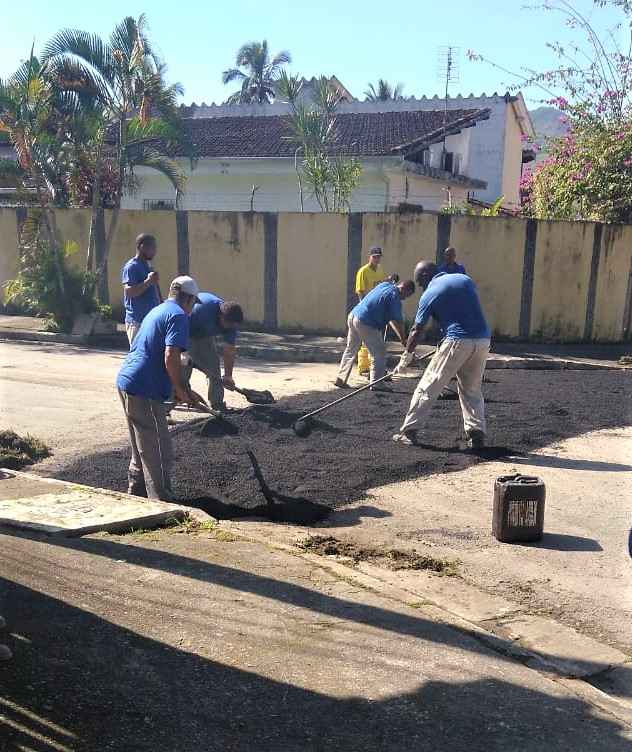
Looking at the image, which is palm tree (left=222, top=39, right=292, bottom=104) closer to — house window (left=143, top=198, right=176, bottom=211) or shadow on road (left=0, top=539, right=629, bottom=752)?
house window (left=143, top=198, right=176, bottom=211)

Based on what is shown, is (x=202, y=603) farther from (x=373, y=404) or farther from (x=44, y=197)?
(x=44, y=197)

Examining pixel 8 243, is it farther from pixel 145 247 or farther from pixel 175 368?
pixel 175 368

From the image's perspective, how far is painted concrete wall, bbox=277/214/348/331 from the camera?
17469 mm

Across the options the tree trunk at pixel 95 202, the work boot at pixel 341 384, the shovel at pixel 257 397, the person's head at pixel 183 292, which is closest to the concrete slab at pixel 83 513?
the person's head at pixel 183 292

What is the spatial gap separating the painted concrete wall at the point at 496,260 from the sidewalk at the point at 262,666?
1191 cm

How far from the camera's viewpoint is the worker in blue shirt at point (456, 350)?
8.67 m

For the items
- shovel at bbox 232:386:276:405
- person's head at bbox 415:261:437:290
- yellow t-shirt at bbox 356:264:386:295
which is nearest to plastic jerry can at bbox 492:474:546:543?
person's head at bbox 415:261:437:290

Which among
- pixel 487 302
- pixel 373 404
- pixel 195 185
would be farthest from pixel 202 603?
pixel 195 185

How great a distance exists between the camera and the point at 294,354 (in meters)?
15.8

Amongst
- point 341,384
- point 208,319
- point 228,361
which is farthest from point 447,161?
point 208,319

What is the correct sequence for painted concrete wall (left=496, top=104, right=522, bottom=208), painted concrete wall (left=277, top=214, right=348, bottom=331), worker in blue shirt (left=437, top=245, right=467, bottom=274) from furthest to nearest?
painted concrete wall (left=496, top=104, right=522, bottom=208) → painted concrete wall (left=277, top=214, right=348, bottom=331) → worker in blue shirt (left=437, top=245, right=467, bottom=274)

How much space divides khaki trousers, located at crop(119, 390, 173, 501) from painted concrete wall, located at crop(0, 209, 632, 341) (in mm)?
10819

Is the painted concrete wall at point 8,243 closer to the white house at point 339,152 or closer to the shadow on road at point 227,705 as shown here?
the white house at point 339,152

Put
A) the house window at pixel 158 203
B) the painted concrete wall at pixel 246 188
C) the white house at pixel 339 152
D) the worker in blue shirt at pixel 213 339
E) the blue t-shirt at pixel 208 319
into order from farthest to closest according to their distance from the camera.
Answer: the house window at pixel 158 203, the painted concrete wall at pixel 246 188, the white house at pixel 339 152, the blue t-shirt at pixel 208 319, the worker in blue shirt at pixel 213 339
